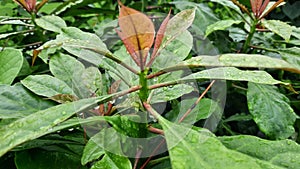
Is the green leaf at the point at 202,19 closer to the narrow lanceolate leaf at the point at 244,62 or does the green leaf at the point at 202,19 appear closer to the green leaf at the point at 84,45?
the green leaf at the point at 84,45

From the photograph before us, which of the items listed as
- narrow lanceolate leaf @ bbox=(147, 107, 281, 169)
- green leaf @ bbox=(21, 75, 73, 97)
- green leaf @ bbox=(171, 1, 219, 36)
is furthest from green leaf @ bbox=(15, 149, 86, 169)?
green leaf @ bbox=(171, 1, 219, 36)

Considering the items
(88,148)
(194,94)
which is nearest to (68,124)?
(88,148)

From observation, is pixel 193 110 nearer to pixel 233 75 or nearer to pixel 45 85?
pixel 233 75

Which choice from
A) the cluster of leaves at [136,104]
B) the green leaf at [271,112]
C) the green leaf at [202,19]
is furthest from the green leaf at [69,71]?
the green leaf at [202,19]

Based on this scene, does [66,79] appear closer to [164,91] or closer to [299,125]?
[164,91]

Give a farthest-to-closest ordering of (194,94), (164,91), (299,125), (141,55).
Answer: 1. (299,125)
2. (194,94)
3. (164,91)
4. (141,55)
